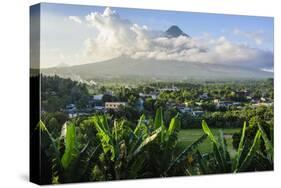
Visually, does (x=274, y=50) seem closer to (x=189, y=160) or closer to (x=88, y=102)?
(x=189, y=160)

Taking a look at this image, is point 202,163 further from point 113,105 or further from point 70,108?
point 70,108

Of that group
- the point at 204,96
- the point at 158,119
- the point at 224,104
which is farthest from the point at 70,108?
the point at 224,104

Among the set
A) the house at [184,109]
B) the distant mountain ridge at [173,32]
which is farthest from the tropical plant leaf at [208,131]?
the distant mountain ridge at [173,32]

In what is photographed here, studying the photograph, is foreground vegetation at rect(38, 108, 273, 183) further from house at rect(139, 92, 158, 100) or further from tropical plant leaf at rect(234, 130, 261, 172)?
house at rect(139, 92, 158, 100)

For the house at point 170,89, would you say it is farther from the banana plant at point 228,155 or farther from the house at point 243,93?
the house at point 243,93

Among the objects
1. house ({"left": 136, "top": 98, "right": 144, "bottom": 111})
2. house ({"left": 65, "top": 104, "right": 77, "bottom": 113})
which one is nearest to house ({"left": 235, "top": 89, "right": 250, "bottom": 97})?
house ({"left": 136, "top": 98, "right": 144, "bottom": 111})

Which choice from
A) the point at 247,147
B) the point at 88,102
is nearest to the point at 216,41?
the point at 247,147

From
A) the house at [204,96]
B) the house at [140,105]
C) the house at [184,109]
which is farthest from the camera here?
the house at [204,96]
